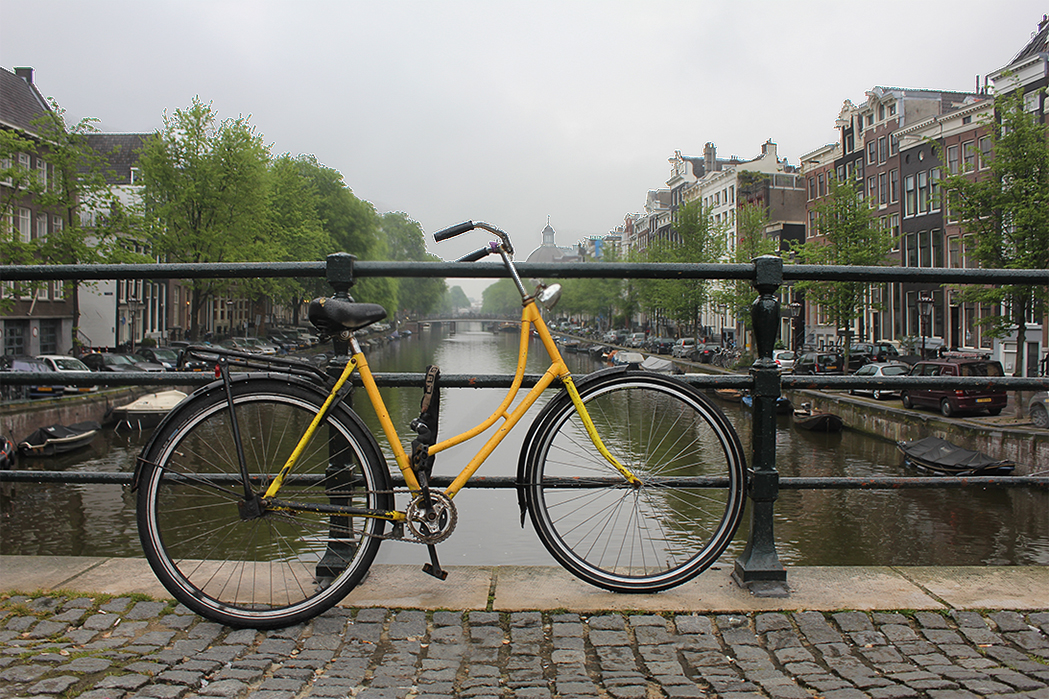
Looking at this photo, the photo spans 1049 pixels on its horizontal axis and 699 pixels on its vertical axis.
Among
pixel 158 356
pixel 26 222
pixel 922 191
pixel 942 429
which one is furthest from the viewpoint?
pixel 922 191

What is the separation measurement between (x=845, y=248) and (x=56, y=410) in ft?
94.2

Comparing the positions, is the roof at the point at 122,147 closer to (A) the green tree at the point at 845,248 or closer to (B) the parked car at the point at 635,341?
(B) the parked car at the point at 635,341

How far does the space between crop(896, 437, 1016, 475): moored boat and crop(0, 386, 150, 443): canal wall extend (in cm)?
1960

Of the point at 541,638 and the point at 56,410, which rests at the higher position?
the point at 541,638

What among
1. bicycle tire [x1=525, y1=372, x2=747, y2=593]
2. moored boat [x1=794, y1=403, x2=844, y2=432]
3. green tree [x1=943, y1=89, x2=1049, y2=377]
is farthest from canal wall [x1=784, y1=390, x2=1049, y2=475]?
bicycle tire [x1=525, y1=372, x2=747, y2=593]

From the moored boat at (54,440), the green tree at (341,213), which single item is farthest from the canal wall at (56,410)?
the green tree at (341,213)

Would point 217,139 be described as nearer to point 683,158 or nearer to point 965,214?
point 965,214

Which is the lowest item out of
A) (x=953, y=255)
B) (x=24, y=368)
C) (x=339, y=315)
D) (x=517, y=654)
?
(x=517, y=654)

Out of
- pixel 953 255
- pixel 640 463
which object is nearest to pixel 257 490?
pixel 640 463

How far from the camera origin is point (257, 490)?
7.45 ft

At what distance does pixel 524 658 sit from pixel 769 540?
36.9 inches

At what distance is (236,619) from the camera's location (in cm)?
215

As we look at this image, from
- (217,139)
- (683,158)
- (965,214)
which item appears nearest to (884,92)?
(965,214)

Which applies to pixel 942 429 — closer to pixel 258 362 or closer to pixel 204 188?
pixel 258 362
